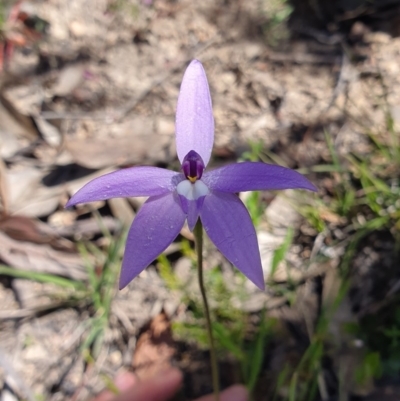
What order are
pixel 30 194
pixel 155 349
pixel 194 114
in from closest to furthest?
pixel 194 114, pixel 155 349, pixel 30 194

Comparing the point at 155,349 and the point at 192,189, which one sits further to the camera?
the point at 155,349

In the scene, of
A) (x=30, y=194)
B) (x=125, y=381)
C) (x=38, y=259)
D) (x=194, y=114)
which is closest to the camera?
(x=194, y=114)

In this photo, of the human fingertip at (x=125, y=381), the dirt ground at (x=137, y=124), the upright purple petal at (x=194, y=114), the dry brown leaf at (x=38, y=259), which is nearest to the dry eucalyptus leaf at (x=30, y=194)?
the dirt ground at (x=137, y=124)

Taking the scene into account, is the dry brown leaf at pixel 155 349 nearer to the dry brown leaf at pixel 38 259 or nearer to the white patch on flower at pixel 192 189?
the dry brown leaf at pixel 38 259

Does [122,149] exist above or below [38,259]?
above

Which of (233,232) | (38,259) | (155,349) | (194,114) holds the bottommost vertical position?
(155,349)

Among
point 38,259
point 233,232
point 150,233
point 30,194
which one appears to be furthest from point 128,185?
point 30,194

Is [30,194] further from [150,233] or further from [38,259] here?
[150,233]
